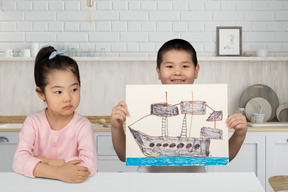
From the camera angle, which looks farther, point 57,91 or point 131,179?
point 57,91

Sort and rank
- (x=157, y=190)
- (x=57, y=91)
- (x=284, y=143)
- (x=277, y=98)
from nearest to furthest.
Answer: (x=157, y=190), (x=57, y=91), (x=284, y=143), (x=277, y=98)

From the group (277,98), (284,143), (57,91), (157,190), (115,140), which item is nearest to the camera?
(157,190)

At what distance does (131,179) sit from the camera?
910 mm

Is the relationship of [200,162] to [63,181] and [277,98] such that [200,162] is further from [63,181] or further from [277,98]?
[277,98]

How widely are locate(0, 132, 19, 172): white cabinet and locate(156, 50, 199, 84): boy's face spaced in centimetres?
164

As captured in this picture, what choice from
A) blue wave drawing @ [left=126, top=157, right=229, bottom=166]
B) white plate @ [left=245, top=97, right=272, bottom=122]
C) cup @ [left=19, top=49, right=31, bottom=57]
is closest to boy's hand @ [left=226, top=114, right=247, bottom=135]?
blue wave drawing @ [left=126, top=157, right=229, bottom=166]

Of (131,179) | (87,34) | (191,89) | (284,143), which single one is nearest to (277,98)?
(284,143)

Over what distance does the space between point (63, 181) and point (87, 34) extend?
2.32m

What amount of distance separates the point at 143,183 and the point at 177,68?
0.58 meters

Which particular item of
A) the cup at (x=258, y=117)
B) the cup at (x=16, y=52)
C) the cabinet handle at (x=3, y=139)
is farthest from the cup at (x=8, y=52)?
the cup at (x=258, y=117)

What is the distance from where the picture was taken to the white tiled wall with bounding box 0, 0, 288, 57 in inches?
119

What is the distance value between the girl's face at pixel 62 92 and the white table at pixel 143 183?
25 centimetres

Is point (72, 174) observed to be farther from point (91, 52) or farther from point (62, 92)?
point (91, 52)

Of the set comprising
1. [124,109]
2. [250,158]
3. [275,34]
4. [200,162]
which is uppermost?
[275,34]
